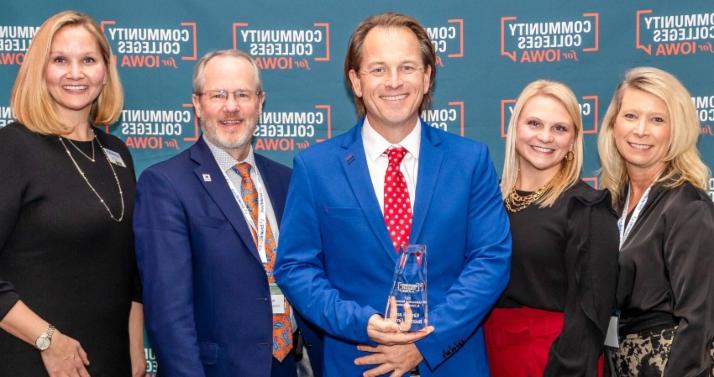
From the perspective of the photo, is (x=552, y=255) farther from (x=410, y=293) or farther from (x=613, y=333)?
(x=410, y=293)

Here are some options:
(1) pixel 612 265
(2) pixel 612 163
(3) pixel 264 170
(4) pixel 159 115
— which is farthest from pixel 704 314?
(4) pixel 159 115

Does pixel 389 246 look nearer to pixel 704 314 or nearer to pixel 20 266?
pixel 704 314

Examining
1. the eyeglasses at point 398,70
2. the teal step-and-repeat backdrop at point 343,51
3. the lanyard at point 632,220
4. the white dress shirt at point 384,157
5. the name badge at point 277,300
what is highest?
the teal step-and-repeat backdrop at point 343,51

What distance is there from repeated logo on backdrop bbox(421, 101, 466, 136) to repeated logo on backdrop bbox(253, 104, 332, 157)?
2.20ft

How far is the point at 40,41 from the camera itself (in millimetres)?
3047

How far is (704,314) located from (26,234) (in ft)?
9.25

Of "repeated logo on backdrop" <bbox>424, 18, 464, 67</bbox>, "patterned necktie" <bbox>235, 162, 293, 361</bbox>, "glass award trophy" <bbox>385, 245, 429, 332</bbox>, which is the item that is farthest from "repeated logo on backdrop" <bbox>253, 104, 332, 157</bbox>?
"glass award trophy" <bbox>385, 245, 429, 332</bbox>

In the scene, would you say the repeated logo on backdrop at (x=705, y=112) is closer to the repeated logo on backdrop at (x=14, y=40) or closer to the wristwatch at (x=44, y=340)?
the wristwatch at (x=44, y=340)

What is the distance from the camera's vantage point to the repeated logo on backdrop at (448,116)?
15.2 feet

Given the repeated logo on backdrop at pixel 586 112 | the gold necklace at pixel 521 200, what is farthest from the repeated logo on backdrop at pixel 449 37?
the gold necklace at pixel 521 200

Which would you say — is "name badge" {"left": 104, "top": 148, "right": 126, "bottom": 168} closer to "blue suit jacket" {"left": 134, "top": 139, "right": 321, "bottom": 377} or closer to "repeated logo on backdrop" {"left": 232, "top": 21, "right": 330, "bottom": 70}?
"blue suit jacket" {"left": 134, "top": 139, "right": 321, "bottom": 377}

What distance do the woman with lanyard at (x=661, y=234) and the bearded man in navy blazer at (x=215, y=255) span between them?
4.73 ft

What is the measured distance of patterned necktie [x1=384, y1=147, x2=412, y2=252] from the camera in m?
2.61

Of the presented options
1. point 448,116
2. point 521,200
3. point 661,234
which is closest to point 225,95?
point 521,200
